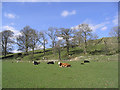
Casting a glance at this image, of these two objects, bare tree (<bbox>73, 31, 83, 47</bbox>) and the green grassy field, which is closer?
the green grassy field

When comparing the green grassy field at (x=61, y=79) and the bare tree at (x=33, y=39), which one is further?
the bare tree at (x=33, y=39)

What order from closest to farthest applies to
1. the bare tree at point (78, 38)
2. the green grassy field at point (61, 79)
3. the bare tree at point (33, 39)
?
the green grassy field at point (61, 79)
the bare tree at point (78, 38)
the bare tree at point (33, 39)

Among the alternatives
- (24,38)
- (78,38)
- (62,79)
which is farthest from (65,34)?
(62,79)

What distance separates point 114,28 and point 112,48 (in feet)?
24.7

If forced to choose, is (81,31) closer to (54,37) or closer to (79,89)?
(54,37)

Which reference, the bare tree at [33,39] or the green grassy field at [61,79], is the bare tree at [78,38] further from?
the green grassy field at [61,79]

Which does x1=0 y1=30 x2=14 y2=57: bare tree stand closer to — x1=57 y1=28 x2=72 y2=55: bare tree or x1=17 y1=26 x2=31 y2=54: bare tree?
x1=17 y1=26 x2=31 y2=54: bare tree

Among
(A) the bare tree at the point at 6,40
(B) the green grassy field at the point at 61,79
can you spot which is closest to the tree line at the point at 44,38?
(A) the bare tree at the point at 6,40

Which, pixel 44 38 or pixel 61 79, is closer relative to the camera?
pixel 61 79

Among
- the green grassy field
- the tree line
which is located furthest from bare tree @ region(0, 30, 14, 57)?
the green grassy field

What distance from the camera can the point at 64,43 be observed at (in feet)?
167

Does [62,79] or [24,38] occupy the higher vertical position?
[24,38]

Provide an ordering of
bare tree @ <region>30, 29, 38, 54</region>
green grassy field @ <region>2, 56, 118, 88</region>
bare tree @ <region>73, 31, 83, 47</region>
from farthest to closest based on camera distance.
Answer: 1. bare tree @ <region>30, 29, 38, 54</region>
2. bare tree @ <region>73, 31, 83, 47</region>
3. green grassy field @ <region>2, 56, 118, 88</region>

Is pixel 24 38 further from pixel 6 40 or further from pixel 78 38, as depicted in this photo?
pixel 78 38
